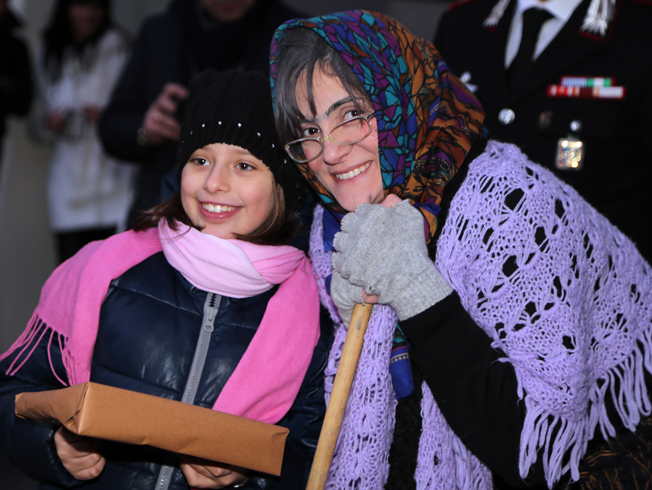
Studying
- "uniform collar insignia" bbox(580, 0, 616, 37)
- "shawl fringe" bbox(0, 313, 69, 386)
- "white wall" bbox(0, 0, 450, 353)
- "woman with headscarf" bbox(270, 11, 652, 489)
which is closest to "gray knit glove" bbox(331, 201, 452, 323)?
"woman with headscarf" bbox(270, 11, 652, 489)

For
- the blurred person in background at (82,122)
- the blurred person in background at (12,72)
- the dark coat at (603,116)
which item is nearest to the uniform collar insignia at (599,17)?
the dark coat at (603,116)

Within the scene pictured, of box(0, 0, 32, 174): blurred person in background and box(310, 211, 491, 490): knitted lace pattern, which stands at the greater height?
box(0, 0, 32, 174): blurred person in background

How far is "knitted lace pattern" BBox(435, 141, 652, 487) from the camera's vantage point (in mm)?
1455

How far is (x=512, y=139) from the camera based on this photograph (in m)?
2.21

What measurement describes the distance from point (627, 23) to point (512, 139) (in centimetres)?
52

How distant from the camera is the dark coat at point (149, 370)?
1.54 m

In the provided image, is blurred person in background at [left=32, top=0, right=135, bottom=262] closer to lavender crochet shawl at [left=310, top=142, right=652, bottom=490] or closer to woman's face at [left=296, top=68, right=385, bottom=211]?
woman's face at [left=296, top=68, right=385, bottom=211]

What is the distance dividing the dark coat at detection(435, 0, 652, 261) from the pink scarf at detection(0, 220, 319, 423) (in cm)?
101

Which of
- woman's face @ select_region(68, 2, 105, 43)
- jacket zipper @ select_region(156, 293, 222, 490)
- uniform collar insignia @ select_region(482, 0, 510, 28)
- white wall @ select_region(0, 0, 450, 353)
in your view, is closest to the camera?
jacket zipper @ select_region(156, 293, 222, 490)

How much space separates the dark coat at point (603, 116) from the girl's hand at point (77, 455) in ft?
5.26

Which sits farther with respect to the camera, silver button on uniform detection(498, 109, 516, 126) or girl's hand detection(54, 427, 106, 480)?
silver button on uniform detection(498, 109, 516, 126)

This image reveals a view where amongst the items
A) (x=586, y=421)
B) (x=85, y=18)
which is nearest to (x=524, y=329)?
(x=586, y=421)

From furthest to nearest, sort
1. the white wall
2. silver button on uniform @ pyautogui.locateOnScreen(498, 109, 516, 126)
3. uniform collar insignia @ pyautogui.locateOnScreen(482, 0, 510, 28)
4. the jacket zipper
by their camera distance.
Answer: the white wall, uniform collar insignia @ pyautogui.locateOnScreen(482, 0, 510, 28), silver button on uniform @ pyautogui.locateOnScreen(498, 109, 516, 126), the jacket zipper

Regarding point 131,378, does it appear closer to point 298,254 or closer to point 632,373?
point 298,254
